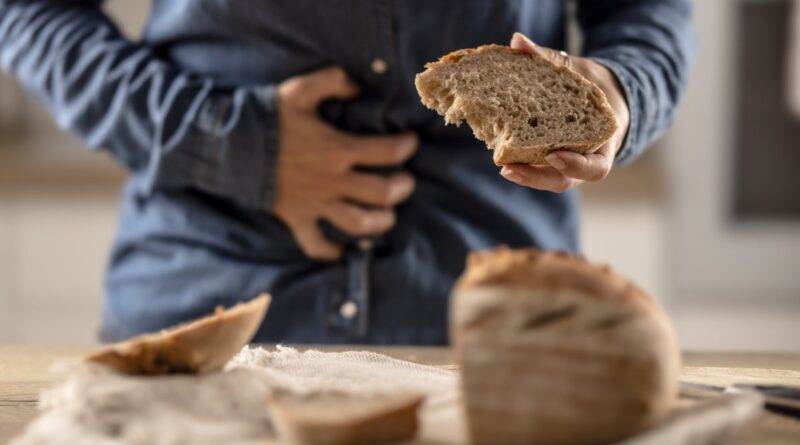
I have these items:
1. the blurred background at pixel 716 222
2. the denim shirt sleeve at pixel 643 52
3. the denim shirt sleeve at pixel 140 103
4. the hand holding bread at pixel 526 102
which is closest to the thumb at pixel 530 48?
the hand holding bread at pixel 526 102

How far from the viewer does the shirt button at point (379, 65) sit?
1146mm

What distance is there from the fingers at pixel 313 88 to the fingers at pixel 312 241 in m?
0.12

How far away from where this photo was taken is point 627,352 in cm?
63

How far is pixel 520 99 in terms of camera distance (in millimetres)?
824

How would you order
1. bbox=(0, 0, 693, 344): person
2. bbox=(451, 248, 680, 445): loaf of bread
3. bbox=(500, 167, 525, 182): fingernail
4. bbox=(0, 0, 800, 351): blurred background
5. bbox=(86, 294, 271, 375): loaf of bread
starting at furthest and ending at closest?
1. bbox=(0, 0, 800, 351): blurred background
2. bbox=(0, 0, 693, 344): person
3. bbox=(500, 167, 525, 182): fingernail
4. bbox=(86, 294, 271, 375): loaf of bread
5. bbox=(451, 248, 680, 445): loaf of bread

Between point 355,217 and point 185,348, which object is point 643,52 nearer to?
point 355,217

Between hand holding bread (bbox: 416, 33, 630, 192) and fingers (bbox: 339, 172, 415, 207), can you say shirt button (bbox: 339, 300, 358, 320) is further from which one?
hand holding bread (bbox: 416, 33, 630, 192)

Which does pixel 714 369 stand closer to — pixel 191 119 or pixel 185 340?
pixel 185 340

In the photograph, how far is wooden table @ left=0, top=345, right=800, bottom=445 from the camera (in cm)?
73

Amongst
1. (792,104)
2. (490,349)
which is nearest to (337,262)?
(490,349)

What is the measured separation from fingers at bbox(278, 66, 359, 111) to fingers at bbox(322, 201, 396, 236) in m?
0.11

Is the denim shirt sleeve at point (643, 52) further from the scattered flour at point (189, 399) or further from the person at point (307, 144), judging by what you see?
the scattered flour at point (189, 399)

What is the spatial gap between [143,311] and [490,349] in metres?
0.70

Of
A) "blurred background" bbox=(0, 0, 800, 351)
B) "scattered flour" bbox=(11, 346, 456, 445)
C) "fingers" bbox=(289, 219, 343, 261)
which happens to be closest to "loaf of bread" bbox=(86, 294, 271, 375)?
"scattered flour" bbox=(11, 346, 456, 445)
